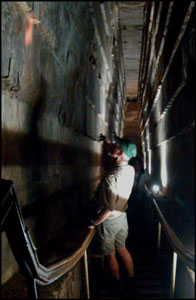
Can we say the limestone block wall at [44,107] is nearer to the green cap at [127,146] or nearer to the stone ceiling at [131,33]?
the green cap at [127,146]

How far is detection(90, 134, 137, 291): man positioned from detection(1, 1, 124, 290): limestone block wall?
43 cm

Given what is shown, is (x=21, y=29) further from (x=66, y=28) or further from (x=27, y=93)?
(x=66, y=28)

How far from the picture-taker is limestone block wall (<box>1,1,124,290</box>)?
6.52ft

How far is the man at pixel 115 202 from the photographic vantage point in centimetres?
399

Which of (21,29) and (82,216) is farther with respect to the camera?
(82,216)

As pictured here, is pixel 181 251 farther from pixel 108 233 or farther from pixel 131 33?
pixel 131 33

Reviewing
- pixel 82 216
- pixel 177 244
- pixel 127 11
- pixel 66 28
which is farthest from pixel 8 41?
pixel 127 11

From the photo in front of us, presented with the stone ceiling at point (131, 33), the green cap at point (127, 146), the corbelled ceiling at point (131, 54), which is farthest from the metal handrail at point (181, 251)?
the corbelled ceiling at point (131, 54)

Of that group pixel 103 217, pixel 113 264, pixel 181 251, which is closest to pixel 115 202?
pixel 103 217

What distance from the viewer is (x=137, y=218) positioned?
8055 millimetres

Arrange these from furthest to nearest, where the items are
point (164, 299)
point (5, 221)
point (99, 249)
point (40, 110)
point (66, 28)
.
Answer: point (99, 249) → point (164, 299) → point (66, 28) → point (40, 110) → point (5, 221)

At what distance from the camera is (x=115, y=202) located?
159 inches

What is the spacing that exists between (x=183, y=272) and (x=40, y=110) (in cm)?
215

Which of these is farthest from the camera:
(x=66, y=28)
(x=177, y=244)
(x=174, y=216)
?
(x=174, y=216)
